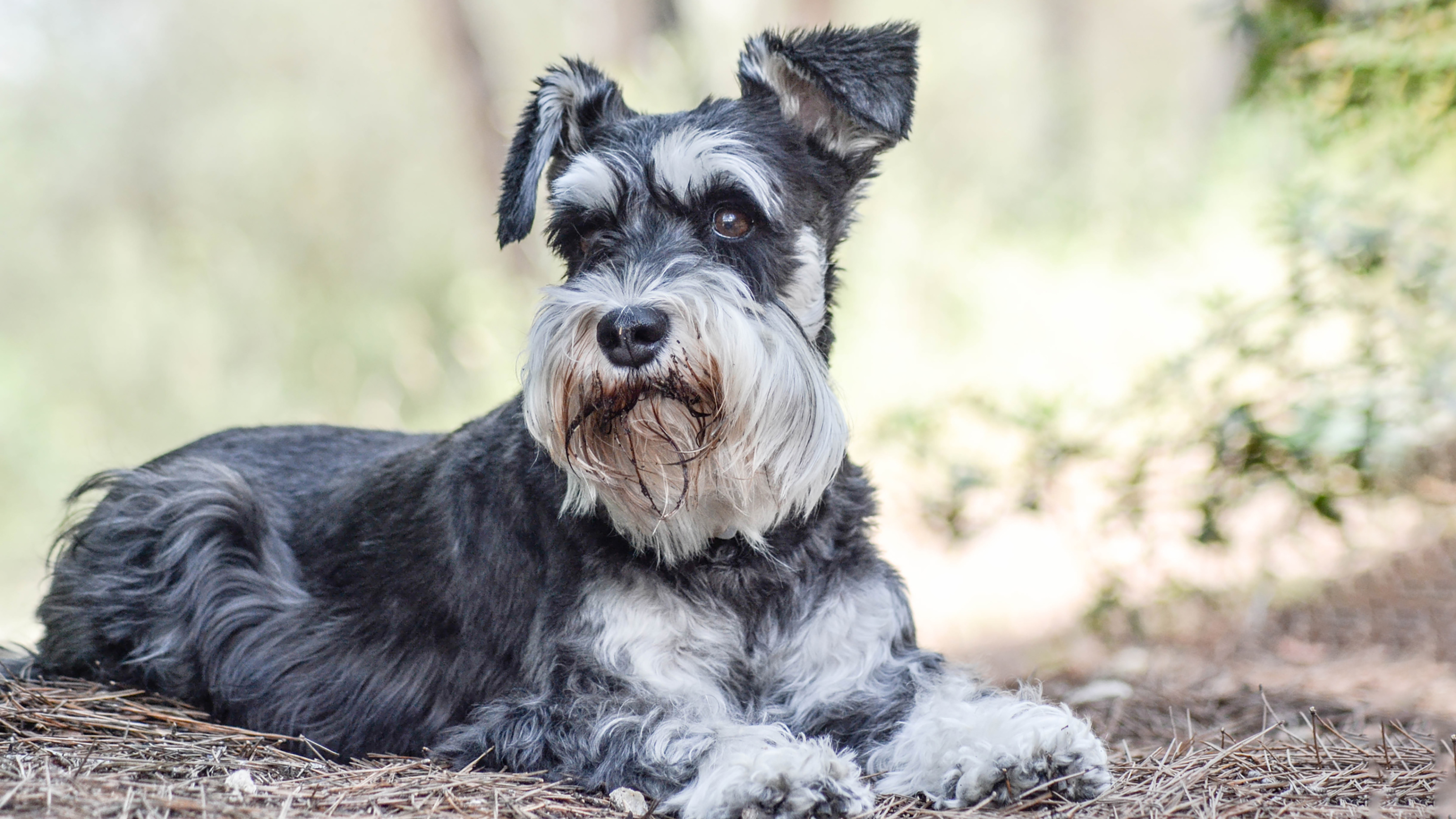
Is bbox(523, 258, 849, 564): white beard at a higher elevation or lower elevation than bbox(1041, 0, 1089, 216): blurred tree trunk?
lower

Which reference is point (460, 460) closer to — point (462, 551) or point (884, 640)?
point (462, 551)

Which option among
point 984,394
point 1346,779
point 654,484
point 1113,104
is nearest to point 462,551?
point 654,484

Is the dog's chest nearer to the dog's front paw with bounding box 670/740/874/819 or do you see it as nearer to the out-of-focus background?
the dog's front paw with bounding box 670/740/874/819

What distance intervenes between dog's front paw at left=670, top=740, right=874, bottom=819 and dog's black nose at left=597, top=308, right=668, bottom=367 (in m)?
0.97

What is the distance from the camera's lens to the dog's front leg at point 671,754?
258 cm

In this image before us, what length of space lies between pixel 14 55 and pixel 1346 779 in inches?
704

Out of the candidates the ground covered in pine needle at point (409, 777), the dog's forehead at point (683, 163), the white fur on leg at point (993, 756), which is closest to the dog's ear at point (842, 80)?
the dog's forehead at point (683, 163)

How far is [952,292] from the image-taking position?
33.0 feet

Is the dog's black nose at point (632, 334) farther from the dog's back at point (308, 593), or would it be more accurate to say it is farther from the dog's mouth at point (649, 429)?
the dog's back at point (308, 593)

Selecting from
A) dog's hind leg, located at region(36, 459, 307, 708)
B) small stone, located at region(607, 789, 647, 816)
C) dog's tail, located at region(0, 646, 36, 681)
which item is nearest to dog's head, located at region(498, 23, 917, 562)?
small stone, located at region(607, 789, 647, 816)

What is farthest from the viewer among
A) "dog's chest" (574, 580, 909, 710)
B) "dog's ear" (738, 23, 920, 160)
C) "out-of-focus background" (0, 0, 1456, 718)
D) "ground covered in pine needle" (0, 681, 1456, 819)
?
"out-of-focus background" (0, 0, 1456, 718)

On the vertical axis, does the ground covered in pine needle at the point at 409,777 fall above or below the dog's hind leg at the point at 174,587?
below

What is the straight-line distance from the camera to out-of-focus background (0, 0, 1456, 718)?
193 inches

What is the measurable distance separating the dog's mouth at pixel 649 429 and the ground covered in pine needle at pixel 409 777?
2.62 ft
